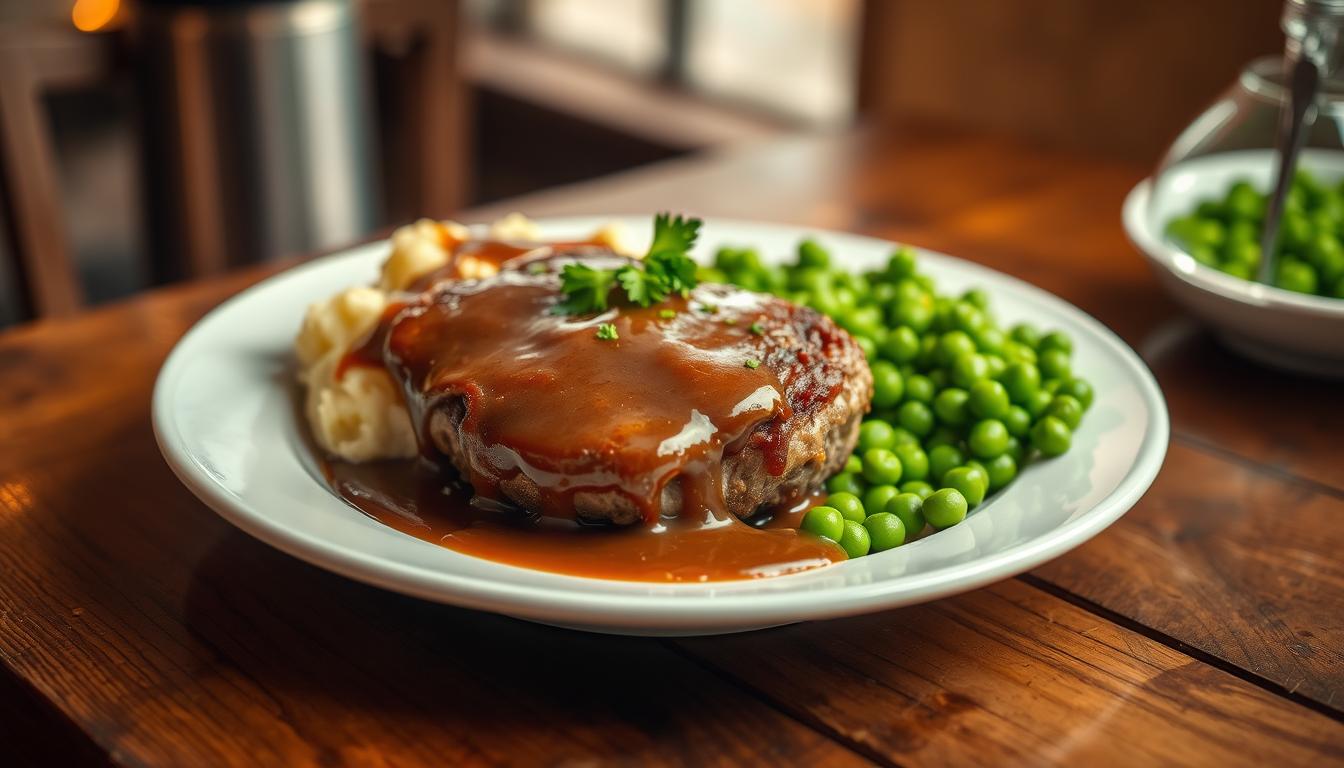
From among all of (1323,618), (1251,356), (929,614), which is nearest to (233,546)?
(929,614)

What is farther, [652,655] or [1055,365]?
[1055,365]

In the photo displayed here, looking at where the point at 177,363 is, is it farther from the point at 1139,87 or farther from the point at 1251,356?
the point at 1139,87

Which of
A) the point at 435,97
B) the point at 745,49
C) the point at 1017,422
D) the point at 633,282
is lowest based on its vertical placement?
the point at 745,49

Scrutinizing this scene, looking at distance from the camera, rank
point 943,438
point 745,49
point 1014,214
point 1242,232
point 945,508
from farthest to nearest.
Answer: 1. point 745,49
2. point 1014,214
3. point 1242,232
4. point 943,438
5. point 945,508

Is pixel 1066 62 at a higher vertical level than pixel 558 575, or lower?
lower

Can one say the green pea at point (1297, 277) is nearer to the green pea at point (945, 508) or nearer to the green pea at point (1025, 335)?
the green pea at point (1025, 335)

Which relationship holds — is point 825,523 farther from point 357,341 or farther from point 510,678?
point 357,341

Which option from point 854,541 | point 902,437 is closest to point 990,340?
point 902,437

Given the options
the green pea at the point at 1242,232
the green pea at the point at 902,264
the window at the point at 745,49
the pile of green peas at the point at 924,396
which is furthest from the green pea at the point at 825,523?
the window at the point at 745,49
